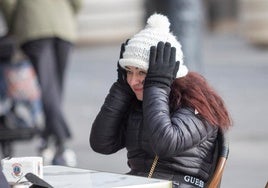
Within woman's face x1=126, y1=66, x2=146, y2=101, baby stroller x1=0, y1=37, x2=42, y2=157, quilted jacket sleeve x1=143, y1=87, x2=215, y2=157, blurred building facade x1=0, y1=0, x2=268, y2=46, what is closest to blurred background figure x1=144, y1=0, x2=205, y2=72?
baby stroller x1=0, y1=37, x2=42, y2=157

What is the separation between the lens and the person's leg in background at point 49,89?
347 inches

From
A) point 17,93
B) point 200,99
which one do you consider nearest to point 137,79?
point 200,99

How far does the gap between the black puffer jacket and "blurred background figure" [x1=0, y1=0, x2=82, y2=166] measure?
359 cm

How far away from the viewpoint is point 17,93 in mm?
9406

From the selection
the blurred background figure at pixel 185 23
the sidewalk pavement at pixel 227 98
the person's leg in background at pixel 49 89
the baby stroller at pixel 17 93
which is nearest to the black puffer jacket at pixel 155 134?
the blurred background figure at pixel 185 23

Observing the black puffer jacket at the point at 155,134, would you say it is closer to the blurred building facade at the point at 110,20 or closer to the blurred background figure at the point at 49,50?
the blurred background figure at the point at 49,50

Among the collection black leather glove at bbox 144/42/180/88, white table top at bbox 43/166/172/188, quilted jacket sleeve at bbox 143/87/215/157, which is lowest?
white table top at bbox 43/166/172/188

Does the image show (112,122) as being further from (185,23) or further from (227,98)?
(227,98)

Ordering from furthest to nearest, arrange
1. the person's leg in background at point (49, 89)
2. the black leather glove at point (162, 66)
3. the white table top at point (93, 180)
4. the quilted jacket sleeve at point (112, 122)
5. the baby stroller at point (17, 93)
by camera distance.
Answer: the baby stroller at point (17, 93) → the person's leg in background at point (49, 89) → the quilted jacket sleeve at point (112, 122) → the black leather glove at point (162, 66) → the white table top at point (93, 180)

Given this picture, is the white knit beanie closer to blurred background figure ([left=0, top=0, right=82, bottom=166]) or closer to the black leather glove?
the black leather glove

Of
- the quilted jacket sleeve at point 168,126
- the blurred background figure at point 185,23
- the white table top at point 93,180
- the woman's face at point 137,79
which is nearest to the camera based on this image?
the white table top at point 93,180

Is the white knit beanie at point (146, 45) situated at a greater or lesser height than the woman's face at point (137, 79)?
greater

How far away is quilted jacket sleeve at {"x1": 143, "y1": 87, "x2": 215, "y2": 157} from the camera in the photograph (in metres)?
4.79

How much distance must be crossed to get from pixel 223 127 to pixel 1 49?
439 cm
